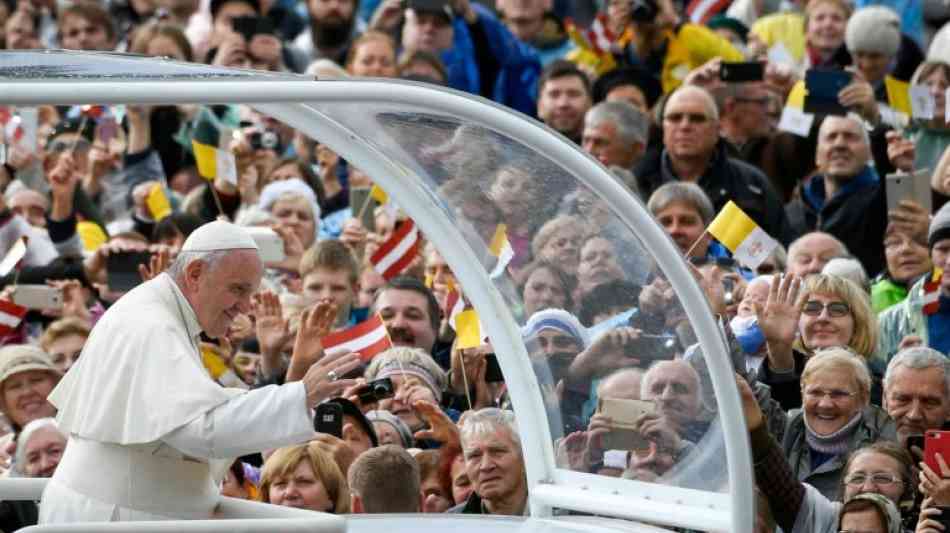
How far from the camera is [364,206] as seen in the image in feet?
45.9

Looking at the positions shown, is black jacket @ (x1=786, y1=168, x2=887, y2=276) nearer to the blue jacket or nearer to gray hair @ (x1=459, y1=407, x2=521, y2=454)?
the blue jacket

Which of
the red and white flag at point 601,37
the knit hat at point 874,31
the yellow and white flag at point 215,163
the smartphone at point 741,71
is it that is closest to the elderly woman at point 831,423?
the smartphone at point 741,71

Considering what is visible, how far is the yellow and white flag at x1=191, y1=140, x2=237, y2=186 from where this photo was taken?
14.4m

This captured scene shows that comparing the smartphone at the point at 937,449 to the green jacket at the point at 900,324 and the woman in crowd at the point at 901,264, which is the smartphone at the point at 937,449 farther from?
the woman in crowd at the point at 901,264

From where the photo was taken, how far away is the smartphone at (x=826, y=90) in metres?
13.4

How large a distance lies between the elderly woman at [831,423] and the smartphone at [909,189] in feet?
6.98

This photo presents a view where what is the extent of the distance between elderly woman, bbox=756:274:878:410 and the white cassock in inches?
116

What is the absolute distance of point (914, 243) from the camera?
39.1 feet

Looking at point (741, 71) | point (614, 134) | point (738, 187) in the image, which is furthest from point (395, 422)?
point (741, 71)

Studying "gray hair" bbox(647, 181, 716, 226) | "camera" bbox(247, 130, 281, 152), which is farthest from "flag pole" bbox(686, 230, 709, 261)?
"camera" bbox(247, 130, 281, 152)

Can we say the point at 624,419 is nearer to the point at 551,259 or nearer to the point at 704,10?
the point at 551,259

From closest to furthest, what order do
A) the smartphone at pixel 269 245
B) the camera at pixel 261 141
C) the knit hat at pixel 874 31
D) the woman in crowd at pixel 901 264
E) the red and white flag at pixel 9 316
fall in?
1. the woman in crowd at pixel 901 264
2. the smartphone at pixel 269 245
3. the red and white flag at pixel 9 316
4. the knit hat at pixel 874 31
5. the camera at pixel 261 141

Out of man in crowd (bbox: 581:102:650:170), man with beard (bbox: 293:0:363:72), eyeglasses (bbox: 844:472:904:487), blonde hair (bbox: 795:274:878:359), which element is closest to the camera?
eyeglasses (bbox: 844:472:904:487)

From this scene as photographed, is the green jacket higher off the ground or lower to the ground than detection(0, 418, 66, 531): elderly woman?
higher
